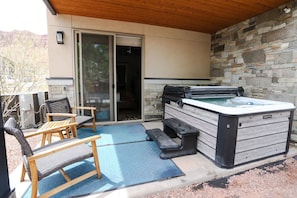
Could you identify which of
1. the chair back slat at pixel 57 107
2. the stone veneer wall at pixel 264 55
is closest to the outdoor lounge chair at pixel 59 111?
the chair back slat at pixel 57 107

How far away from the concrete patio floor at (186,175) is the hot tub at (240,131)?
0.25 ft

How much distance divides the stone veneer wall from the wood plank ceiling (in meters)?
0.24

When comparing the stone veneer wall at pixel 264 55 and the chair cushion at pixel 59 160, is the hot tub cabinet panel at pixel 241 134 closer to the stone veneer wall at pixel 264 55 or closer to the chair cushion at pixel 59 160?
the stone veneer wall at pixel 264 55

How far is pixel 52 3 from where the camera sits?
2938 mm

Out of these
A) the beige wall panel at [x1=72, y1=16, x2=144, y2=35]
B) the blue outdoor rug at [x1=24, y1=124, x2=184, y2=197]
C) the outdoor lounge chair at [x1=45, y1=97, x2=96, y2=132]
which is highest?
the beige wall panel at [x1=72, y1=16, x2=144, y2=35]

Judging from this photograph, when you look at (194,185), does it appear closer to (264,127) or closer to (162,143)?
(162,143)

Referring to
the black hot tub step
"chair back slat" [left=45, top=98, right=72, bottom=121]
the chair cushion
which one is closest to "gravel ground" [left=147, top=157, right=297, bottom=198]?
the black hot tub step

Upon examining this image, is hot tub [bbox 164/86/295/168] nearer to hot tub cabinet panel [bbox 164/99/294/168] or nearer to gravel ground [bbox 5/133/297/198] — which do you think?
hot tub cabinet panel [bbox 164/99/294/168]

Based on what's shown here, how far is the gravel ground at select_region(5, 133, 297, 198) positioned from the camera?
5.44 ft

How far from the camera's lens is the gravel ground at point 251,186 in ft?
5.44

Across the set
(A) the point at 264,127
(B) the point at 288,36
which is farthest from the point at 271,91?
(A) the point at 264,127

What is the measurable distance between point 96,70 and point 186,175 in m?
2.96

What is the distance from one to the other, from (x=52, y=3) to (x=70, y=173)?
295cm

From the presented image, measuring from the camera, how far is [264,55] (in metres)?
3.29
